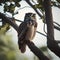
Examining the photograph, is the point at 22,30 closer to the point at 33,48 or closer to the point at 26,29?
the point at 26,29

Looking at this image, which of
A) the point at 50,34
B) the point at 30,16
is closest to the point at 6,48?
the point at 30,16

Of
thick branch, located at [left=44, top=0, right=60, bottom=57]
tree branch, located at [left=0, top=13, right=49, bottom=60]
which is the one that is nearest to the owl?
tree branch, located at [left=0, top=13, right=49, bottom=60]

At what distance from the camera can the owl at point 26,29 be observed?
4.90m

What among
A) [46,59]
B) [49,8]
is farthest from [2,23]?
[46,59]

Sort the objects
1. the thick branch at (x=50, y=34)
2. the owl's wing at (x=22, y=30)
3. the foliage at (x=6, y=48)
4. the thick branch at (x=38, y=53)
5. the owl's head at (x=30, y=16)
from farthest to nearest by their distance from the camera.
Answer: the foliage at (x=6, y=48) < the owl's head at (x=30, y=16) < the owl's wing at (x=22, y=30) < the thick branch at (x=50, y=34) < the thick branch at (x=38, y=53)

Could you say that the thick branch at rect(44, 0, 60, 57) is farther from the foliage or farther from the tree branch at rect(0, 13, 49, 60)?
the foliage

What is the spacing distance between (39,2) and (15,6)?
0.38 meters

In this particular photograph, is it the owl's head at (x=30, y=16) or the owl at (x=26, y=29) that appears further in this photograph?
the owl's head at (x=30, y=16)

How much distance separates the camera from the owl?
490 cm

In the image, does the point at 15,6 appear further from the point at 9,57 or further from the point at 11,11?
the point at 9,57

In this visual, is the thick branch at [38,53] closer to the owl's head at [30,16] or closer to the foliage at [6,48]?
the owl's head at [30,16]

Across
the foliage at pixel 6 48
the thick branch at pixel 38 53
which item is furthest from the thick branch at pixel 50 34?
the foliage at pixel 6 48

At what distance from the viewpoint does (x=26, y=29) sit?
5.09m

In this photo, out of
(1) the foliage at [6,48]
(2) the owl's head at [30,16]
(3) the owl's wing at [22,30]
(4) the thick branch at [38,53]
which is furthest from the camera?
(1) the foliage at [6,48]
